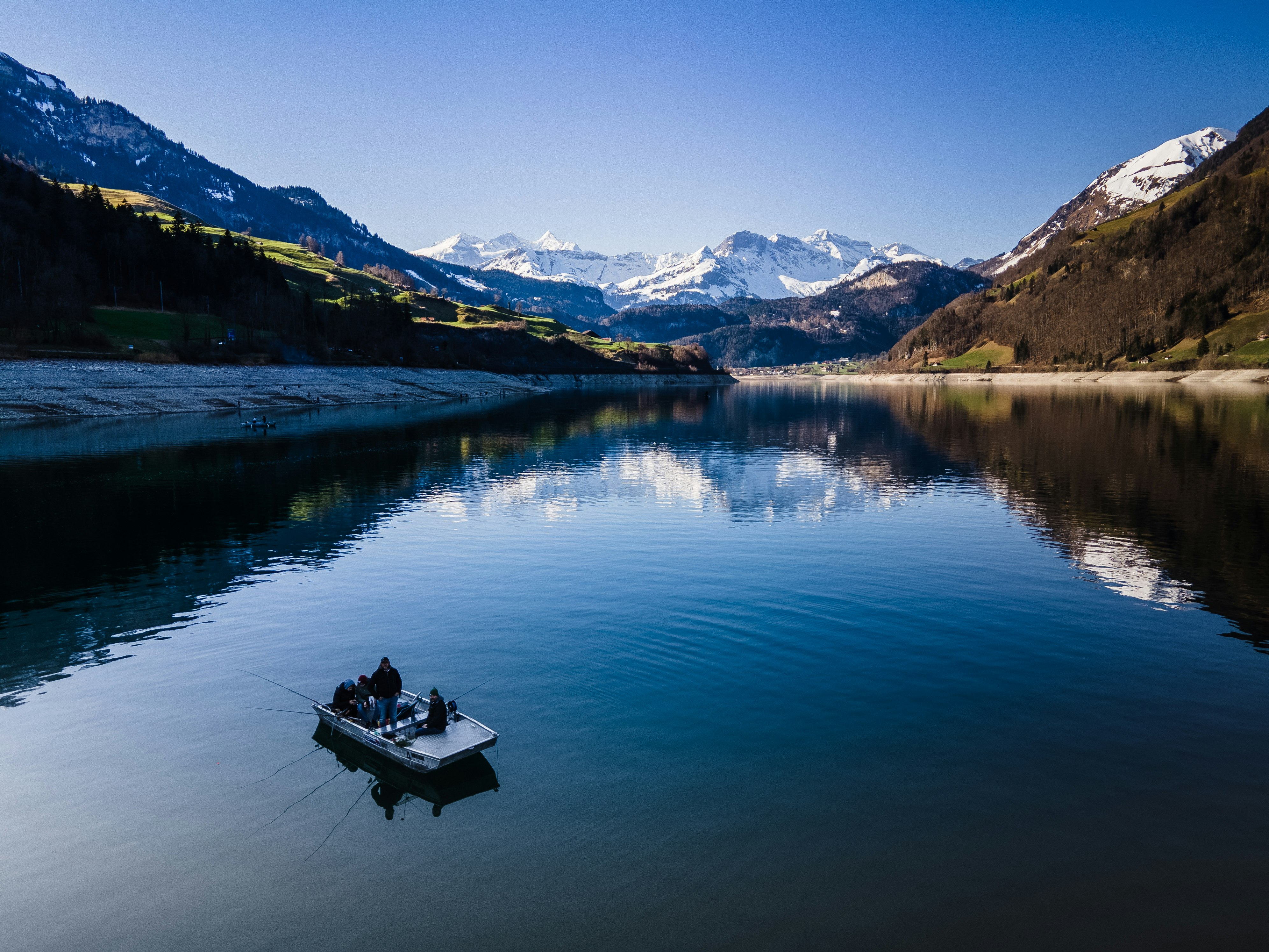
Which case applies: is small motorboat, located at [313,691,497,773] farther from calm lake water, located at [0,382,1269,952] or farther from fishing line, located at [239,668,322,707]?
fishing line, located at [239,668,322,707]

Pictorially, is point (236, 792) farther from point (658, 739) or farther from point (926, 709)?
point (926, 709)

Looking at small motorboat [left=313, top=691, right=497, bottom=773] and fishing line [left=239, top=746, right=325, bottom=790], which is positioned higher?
small motorboat [left=313, top=691, right=497, bottom=773]

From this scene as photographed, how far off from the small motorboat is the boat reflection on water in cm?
25

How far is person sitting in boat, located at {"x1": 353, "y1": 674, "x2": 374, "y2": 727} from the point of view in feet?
71.9

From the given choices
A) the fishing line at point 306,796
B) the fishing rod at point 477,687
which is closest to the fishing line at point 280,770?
the fishing line at point 306,796

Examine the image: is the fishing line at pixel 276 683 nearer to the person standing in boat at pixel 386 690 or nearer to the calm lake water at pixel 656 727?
the calm lake water at pixel 656 727

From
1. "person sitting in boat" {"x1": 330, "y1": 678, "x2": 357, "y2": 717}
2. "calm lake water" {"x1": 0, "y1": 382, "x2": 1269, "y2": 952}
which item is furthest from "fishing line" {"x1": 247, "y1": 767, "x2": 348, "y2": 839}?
"person sitting in boat" {"x1": 330, "y1": 678, "x2": 357, "y2": 717}

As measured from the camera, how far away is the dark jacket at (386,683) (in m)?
22.1

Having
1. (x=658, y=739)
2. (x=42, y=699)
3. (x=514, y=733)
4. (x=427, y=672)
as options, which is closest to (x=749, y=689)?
(x=658, y=739)

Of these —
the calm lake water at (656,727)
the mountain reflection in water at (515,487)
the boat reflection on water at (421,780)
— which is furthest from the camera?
the mountain reflection in water at (515,487)

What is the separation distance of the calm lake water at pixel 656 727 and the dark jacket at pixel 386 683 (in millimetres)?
2307

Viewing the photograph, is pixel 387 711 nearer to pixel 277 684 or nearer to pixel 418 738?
pixel 418 738

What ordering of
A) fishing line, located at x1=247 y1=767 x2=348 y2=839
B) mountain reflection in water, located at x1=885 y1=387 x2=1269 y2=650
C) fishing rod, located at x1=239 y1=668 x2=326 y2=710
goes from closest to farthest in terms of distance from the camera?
1. fishing line, located at x1=247 y1=767 x2=348 y2=839
2. fishing rod, located at x1=239 y1=668 x2=326 y2=710
3. mountain reflection in water, located at x1=885 y1=387 x2=1269 y2=650

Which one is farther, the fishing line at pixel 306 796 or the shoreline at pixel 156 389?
the shoreline at pixel 156 389
